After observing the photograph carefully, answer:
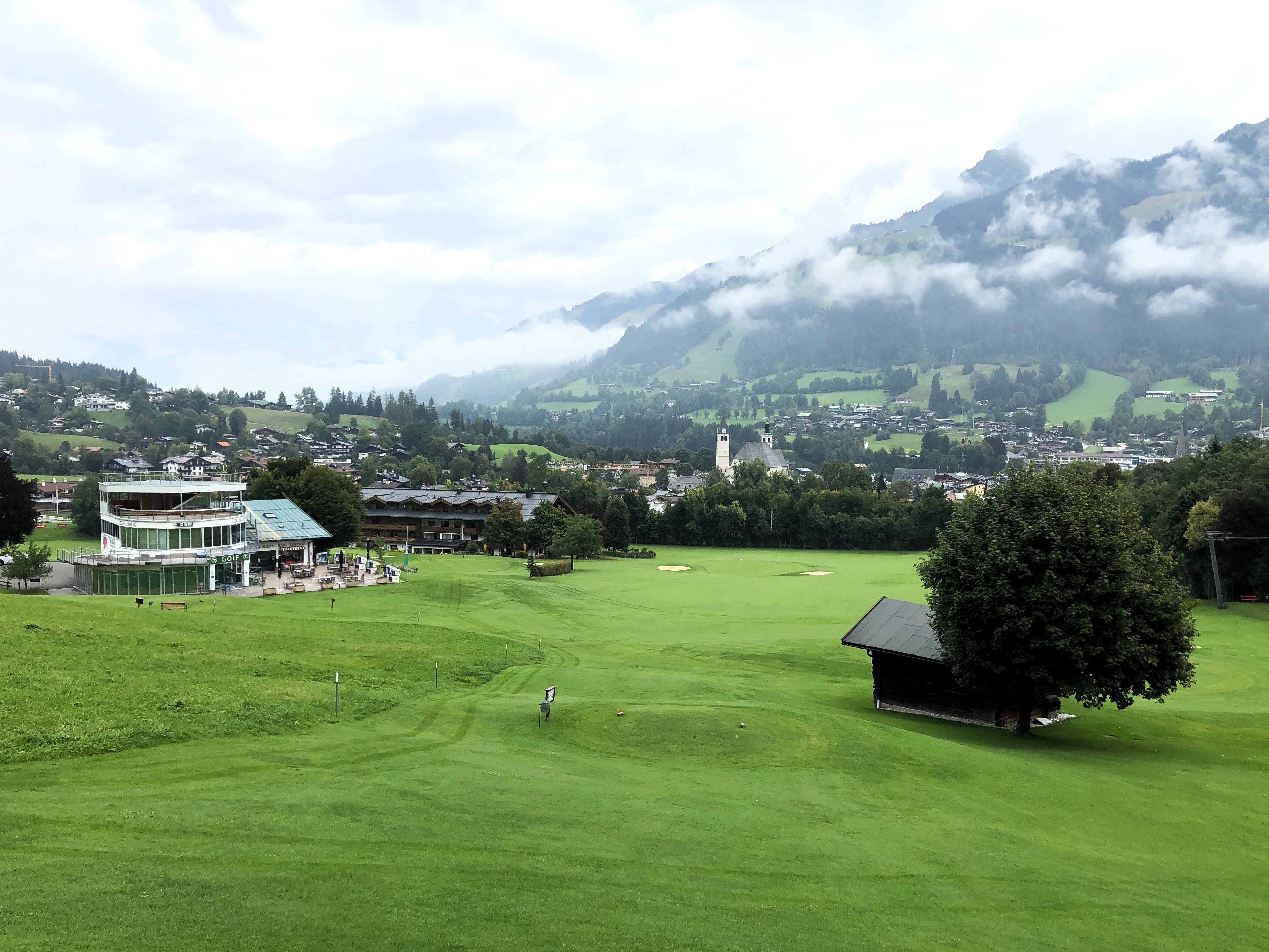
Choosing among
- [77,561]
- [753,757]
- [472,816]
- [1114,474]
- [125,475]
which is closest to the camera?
[472,816]

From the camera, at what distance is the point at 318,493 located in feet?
247

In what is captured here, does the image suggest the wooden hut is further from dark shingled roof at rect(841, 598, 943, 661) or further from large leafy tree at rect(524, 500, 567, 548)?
large leafy tree at rect(524, 500, 567, 548)

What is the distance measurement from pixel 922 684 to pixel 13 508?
209ft

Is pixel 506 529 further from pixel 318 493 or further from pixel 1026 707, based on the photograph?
pixel 1026 707

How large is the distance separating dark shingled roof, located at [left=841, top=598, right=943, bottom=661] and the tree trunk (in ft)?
9.03

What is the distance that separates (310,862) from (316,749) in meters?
7.14

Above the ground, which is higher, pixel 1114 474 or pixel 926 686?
pixel 1114 474

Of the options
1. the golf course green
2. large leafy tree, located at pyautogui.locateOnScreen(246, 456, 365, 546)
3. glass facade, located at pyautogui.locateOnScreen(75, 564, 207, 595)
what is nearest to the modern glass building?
glass facade, located at pyautogui.locateOnScreen(75, 564, 207, 595)

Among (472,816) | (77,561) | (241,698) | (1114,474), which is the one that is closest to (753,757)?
(472,816)

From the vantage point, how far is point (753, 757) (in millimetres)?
21406

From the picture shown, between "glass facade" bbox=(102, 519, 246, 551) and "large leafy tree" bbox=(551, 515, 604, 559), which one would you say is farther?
"large leafy tree" bbox=(551, 515, 604, 559)

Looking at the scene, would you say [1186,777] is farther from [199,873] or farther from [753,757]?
[199,873]

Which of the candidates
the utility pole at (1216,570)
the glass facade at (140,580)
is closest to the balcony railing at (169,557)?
the glass facade at (140,580)

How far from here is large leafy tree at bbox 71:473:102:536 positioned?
8606 cm
